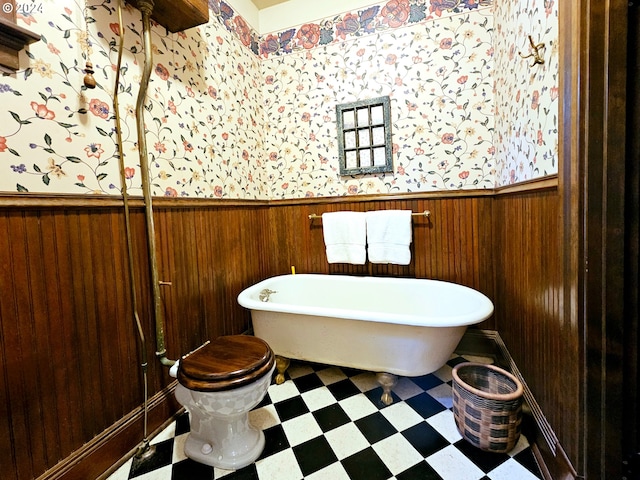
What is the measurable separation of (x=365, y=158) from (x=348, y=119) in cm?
33

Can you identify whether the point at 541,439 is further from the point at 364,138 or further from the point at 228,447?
the point at 364,138

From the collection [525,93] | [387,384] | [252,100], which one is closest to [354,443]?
[387,384]

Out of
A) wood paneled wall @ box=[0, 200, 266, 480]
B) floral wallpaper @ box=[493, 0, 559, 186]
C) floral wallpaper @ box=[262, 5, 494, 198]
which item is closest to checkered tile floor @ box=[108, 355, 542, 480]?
wood paneled wall @ box=[0, 200, 266, 480]

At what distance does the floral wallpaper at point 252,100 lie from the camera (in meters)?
1.00

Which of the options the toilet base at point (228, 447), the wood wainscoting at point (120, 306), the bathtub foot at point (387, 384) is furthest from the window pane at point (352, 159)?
the toilet base at point (228, 447)

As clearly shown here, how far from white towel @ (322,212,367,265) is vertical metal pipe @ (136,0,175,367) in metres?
1.20

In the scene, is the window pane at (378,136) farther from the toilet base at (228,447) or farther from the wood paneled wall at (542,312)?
the toilet base at (228,447)

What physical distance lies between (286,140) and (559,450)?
2367mm

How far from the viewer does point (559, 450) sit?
0.97m

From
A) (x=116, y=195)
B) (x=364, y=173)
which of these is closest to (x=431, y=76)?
(x=364, y=173)

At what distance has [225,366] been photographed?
1.12 meters

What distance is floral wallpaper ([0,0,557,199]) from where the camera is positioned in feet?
3.28

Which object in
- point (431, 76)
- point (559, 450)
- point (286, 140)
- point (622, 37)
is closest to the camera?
point (622, 37)

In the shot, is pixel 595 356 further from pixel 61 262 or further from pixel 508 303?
pixel 61 262
